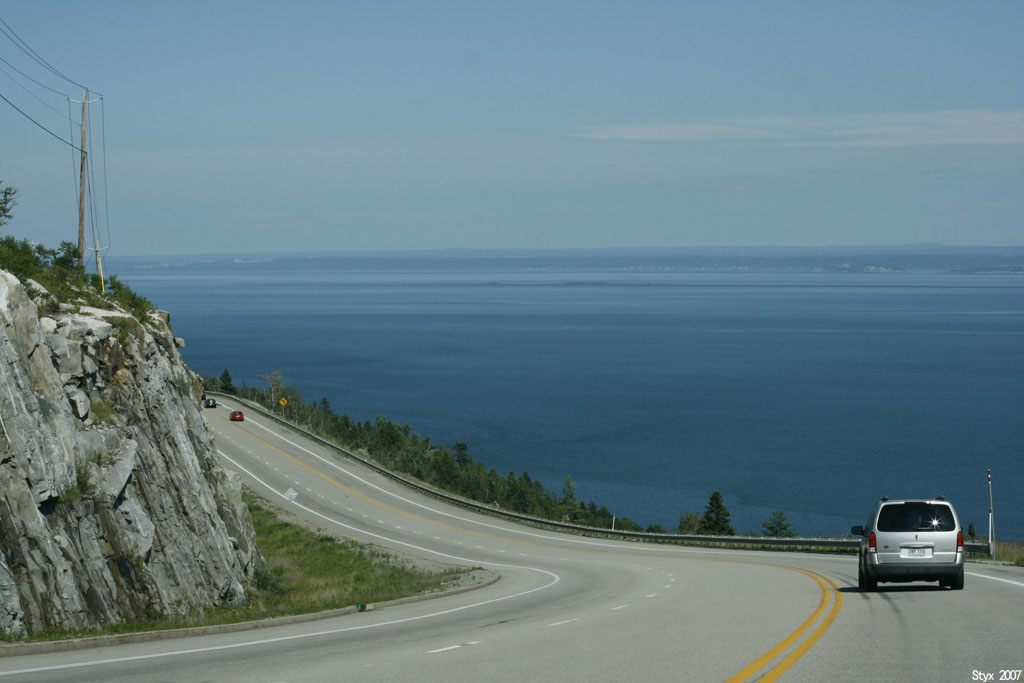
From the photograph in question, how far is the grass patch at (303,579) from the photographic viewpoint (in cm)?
1653

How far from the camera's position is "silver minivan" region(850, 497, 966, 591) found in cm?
1562

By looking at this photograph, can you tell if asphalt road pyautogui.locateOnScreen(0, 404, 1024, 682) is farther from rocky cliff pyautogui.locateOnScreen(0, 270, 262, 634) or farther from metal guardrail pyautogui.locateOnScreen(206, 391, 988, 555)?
metal guardrail pyautogui.locateOnScreen(206, 391, 988, 555)

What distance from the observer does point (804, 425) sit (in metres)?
94.5

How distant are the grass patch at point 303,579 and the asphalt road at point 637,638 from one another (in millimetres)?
1640

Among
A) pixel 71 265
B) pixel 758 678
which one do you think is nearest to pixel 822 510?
pixel 71 265

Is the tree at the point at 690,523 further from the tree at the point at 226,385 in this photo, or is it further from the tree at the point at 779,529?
the tree at the point at 226,385

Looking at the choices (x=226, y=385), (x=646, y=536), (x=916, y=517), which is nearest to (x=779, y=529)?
(x=646, y=536)

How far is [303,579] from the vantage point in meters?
31.1

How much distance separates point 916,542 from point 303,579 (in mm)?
20391

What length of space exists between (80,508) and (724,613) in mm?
11133

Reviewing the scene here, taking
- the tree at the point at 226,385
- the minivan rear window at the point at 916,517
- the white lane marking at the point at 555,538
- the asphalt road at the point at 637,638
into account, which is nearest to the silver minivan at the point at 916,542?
the minivan rear window at the point at 916,517

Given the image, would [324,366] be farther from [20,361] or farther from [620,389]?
[20,361]

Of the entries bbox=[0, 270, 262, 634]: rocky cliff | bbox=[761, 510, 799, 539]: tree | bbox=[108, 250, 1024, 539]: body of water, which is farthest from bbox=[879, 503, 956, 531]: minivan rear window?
bbox=[108, 250, 1024, 539]: body of water

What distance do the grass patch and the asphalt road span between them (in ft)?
5.38
